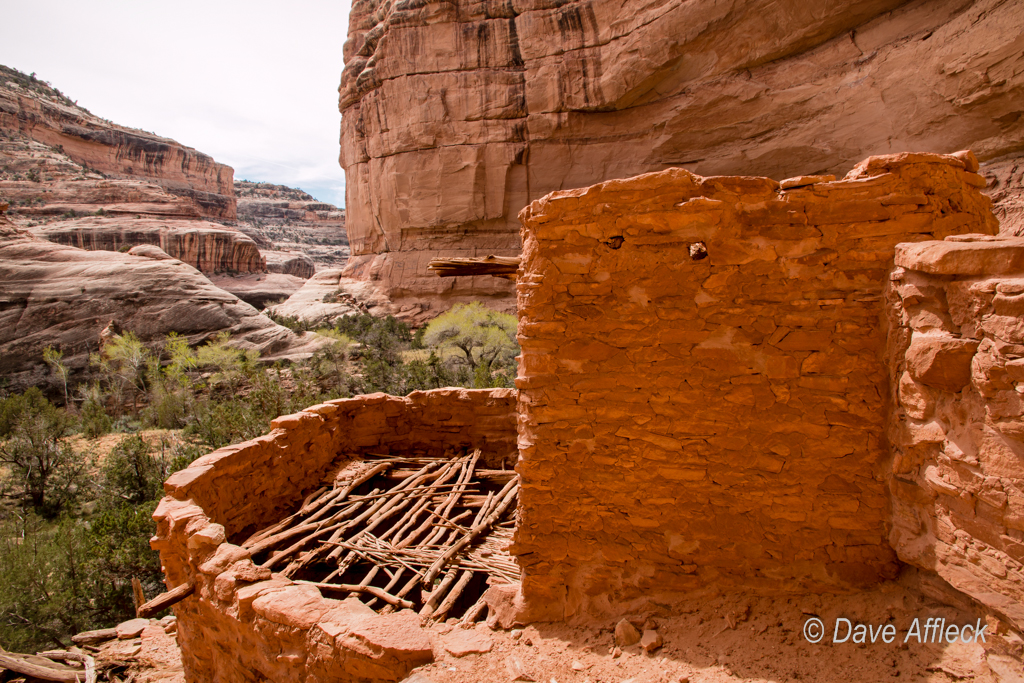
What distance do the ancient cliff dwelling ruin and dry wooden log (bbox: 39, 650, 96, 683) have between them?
52.6 inches

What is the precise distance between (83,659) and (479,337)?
11949 millimetres

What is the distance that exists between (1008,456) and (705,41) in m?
16.5

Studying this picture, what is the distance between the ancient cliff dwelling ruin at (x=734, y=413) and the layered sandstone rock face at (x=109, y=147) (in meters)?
36.6

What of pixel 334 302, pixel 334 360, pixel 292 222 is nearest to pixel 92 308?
pixel 334 302

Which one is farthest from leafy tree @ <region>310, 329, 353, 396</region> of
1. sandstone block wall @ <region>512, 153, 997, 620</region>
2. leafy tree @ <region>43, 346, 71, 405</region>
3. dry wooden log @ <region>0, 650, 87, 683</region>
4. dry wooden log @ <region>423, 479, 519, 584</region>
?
sandstone block wall @ <region>512, 153, 997, 620</region>

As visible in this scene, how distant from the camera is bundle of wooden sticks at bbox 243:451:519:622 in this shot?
3871 mm

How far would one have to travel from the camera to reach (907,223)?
2.26 metres

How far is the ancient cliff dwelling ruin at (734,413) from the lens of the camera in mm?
1978

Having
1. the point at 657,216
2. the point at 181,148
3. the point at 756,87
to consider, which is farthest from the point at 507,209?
the point at 181,148

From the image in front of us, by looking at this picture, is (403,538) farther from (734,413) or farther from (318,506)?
(734,413)

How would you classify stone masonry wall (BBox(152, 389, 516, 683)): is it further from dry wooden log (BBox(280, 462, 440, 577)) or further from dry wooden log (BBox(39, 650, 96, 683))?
dry wooden log (BBox(39, 650, 96, 683))

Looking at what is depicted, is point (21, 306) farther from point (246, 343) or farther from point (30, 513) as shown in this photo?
point (30, 513)

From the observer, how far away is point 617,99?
16812 mm

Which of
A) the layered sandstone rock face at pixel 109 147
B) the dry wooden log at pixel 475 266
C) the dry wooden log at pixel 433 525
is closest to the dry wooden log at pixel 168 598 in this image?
the dry wooden log at pixel 433 525
